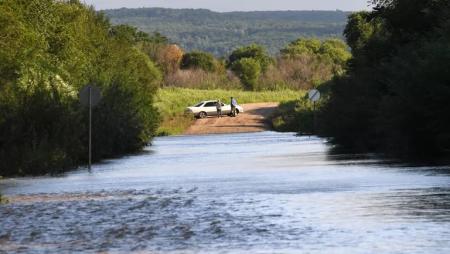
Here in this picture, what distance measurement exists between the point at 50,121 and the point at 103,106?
10.7 meters

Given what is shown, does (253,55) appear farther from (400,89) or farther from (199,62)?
(400,89)

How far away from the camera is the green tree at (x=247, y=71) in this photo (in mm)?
161875

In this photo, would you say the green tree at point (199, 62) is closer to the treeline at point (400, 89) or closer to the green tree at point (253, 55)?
the green tree at point (253, 55)

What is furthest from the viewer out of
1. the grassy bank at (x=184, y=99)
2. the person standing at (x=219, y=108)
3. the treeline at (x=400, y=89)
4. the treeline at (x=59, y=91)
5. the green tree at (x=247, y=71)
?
the green tree at (x=247, y=71)

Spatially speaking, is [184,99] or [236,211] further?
[184,99]

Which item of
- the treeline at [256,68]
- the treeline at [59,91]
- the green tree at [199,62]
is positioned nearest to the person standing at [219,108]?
the treeline at [256,68]

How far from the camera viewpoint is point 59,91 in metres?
48.6

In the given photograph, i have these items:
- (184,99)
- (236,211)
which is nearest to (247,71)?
(184,99)

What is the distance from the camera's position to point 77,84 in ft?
181

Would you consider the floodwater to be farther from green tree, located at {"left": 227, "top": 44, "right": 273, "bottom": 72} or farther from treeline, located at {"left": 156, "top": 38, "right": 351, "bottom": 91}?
green tree, located at {"left": 227, "top": 44, "right": 273, "bottom": 72}

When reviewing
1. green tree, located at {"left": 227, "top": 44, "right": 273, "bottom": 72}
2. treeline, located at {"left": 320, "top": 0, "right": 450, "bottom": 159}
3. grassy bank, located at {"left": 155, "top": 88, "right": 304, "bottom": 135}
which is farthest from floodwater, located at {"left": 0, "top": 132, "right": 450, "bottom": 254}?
green tree, located at {"left": 227, "top": 44, "right": 273, "bottom": 72}

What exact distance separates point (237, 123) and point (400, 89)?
56.8 meters

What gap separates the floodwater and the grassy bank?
63.9 meters

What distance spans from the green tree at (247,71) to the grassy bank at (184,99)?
24267mm
